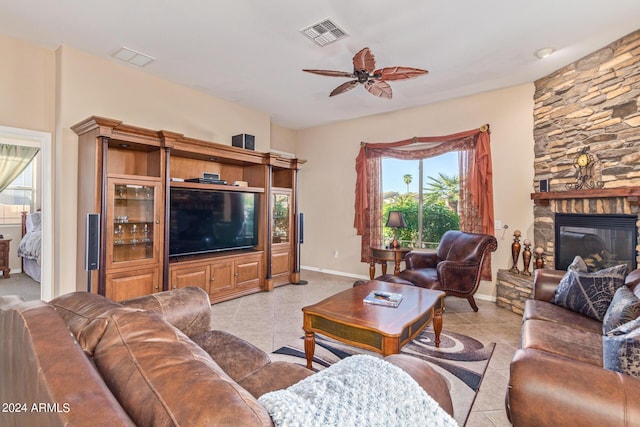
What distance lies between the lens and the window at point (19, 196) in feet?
19.4

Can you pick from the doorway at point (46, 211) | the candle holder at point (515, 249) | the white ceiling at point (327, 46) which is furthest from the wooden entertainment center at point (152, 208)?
the candle holder at point (515, 249)

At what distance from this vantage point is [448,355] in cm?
269

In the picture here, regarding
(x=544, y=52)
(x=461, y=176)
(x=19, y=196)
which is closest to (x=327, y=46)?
(x=544, y=52)

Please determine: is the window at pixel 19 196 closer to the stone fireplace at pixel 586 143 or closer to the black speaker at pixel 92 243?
the black speaker at pixel 92 243

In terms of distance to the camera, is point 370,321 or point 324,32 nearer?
point 370,321

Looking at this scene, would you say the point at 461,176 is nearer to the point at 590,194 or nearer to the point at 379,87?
the point at 590,194

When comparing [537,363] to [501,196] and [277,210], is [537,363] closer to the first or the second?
[501,196]

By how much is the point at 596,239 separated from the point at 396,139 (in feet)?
9.62


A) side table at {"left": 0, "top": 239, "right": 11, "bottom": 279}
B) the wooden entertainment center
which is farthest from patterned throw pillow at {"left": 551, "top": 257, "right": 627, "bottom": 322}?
side table at {"left": 0, "top": 239, "right": 11, "bottom": 279}

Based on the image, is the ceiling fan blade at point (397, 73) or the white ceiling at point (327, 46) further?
the ceiling fan blade at point (397, 73)

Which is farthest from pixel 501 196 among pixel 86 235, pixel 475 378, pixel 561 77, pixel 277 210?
pixel 86 235

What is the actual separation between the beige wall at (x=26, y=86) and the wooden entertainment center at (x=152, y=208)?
0.44 m

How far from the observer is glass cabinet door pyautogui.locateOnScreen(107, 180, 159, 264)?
11.2 ft

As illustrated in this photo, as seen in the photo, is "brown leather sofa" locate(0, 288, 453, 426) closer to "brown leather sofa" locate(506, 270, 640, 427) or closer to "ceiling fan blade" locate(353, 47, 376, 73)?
"brown leather sofa" locate(506, 270, 640, 427)
